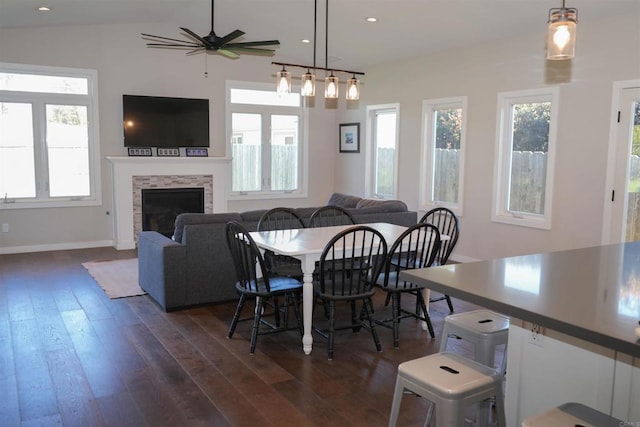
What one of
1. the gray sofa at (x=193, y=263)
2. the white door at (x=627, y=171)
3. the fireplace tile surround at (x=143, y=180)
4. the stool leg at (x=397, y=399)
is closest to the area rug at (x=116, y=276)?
the gray sofa at (x=193, y=263)

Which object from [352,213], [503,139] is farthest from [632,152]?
[352,213]

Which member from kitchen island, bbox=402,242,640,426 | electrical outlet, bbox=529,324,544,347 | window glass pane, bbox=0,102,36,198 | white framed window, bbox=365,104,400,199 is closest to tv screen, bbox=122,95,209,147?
window glass pane, bbox=0,102,36,198

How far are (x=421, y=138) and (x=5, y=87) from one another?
18.4ft

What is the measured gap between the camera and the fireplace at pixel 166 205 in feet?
25.7

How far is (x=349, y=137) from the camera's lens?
9172mm

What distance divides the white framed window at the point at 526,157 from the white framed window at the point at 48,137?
18.0 ft

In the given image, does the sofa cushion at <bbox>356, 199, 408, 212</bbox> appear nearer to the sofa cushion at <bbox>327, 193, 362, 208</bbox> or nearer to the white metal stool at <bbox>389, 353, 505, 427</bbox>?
the sofa cushion at <bbox>327, 193, 362, 208</bbox>

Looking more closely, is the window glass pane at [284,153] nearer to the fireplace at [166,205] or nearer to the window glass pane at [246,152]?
the window glass pane at [246,152]

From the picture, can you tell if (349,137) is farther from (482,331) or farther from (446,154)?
(482,331)

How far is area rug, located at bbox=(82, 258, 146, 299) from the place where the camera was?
534 centimetres

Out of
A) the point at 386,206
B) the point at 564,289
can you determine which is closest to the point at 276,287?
the point at 386,206

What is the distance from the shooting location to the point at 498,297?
175 cm

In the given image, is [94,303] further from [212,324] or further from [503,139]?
[503,139]

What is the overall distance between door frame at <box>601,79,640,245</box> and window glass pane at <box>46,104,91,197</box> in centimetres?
658
